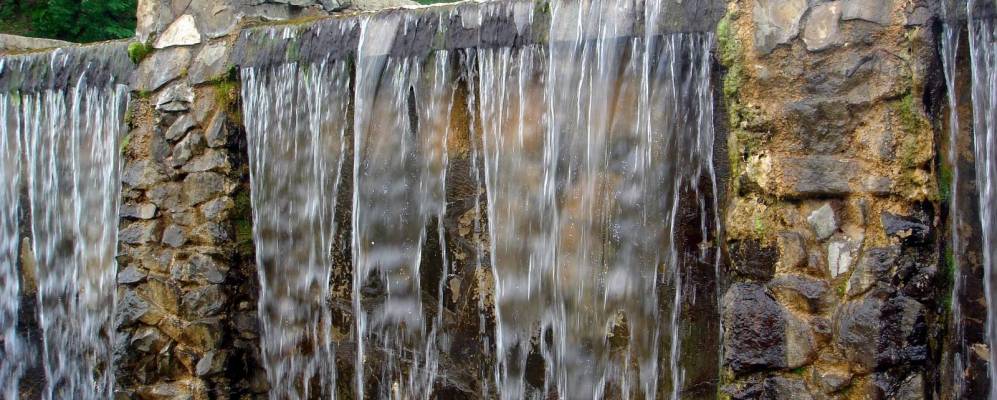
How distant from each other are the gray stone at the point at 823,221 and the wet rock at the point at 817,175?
1.8 inches

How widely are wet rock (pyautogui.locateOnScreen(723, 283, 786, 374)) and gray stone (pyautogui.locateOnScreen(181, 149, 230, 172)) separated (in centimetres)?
249

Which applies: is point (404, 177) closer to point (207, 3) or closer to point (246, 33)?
point (246, 33)

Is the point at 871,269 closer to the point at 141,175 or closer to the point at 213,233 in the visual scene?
the point at 213,233

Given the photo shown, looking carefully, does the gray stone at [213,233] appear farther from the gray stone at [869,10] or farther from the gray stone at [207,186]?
the gray stone at [869,10]

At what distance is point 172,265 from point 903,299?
10.4 feet

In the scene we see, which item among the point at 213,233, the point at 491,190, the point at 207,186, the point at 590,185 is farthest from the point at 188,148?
the point at 590,185

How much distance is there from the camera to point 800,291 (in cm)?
271

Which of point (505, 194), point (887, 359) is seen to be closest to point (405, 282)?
point (505, 194)

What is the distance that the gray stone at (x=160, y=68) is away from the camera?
4.44m

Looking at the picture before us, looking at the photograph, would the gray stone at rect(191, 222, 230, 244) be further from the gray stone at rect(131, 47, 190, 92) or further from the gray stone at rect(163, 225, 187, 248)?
the gray stone at rect(131, 47, 190, 92)

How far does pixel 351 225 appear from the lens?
13.2 ft

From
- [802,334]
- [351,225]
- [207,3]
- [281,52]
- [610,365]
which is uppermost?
[207,3]

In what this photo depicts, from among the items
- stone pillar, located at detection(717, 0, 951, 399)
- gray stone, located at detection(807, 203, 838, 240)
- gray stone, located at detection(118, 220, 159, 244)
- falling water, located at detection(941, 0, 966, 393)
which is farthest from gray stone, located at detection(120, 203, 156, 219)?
falling water, located at detection(941, 0, 966, 393)

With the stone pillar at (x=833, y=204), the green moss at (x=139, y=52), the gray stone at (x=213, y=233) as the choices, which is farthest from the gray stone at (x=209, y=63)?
the stone pillar at (x=833, y=204)
